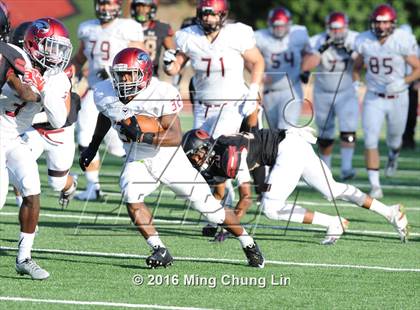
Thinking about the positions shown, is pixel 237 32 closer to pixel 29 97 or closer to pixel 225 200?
pixel 225 200

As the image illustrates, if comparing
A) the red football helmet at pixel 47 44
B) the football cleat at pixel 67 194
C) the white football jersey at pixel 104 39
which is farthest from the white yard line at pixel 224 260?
the white football jersey at pixel 104 39

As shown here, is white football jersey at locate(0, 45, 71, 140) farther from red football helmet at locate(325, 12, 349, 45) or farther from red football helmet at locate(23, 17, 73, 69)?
red football helmet at locate(325, 12, 349, 45)

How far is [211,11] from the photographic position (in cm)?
841

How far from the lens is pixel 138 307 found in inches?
214

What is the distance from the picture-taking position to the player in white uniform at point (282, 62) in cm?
1141

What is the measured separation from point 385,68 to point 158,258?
490 centimetres

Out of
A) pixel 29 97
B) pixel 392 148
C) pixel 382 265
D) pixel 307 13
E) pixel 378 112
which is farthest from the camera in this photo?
pixel 307 13

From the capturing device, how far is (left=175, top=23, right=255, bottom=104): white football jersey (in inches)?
336

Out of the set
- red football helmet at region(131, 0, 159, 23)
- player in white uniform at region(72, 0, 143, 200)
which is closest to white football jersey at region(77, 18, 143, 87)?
player in white uniform at region(72, 0, 143, 200)

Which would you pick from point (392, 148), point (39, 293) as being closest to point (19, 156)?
point (39, 293)

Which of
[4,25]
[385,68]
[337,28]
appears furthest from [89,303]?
[337,28]

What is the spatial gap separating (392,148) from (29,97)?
240 inches

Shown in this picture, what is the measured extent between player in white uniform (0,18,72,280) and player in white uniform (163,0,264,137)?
218 centimetres

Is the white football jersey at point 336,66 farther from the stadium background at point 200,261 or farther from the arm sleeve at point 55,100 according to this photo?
the arm sleeve at point 55,100
